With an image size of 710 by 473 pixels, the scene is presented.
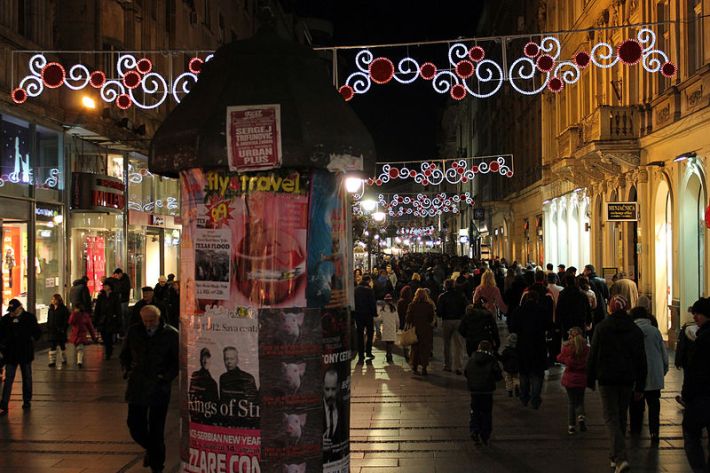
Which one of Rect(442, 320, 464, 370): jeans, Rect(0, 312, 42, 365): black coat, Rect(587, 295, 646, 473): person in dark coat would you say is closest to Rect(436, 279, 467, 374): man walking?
Rect(442, 320, 464, 370): jeans

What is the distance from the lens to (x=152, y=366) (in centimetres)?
767

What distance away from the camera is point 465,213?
8831cm

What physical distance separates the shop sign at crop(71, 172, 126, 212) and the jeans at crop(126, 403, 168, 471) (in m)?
15.9

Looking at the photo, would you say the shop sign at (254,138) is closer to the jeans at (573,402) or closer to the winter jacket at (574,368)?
the winter jacket at (574,368)

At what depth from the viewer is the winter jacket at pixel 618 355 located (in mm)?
7941

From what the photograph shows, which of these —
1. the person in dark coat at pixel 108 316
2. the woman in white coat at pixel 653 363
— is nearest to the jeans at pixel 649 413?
the woman in white coat at pixel 653 363

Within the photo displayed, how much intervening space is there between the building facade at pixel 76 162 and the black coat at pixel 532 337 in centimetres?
823

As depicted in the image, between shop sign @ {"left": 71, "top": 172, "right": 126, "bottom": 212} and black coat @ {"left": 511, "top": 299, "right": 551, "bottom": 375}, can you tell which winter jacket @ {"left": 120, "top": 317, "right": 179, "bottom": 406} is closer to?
black coat @ {"left": 511, "top": 299, "right": 551, "bottom": 375}

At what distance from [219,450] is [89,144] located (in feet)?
66.5

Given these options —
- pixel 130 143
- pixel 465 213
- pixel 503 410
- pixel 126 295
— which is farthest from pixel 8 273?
pixel 465 213

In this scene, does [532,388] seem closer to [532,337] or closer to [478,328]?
[532,337]

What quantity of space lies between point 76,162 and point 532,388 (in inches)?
651

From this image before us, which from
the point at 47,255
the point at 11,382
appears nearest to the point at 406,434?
the point at 11,382

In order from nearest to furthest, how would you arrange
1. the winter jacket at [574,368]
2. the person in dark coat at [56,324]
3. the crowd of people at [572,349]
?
the crowd of people at [572,349], the winter jacket at [574,368], the person in dark coat at [56,324]
